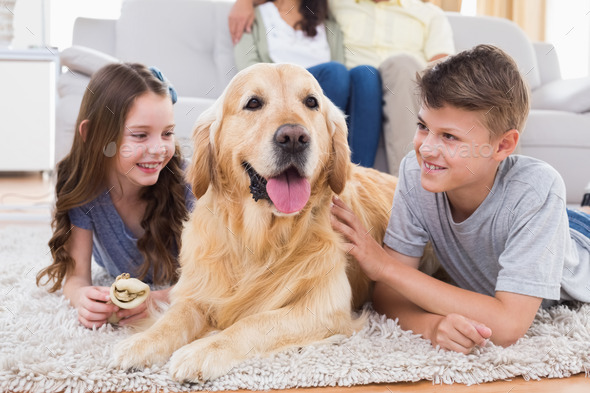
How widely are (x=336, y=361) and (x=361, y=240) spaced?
0.38 meters

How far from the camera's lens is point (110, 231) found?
187 centimetres

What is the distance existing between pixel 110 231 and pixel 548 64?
3.89m

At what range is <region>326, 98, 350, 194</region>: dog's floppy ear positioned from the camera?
4.87 ft

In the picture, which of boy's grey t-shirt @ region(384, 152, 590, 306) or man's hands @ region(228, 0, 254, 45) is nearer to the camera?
boy's grey t-shirt @ region(384, 152, 590, 306)

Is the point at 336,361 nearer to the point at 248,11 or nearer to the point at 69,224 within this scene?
the point at 69,224

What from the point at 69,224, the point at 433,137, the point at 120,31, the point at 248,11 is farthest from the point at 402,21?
the point at 69,224

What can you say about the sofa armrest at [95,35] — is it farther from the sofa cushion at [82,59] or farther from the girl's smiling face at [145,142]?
the girl's smiling face at [145,142]

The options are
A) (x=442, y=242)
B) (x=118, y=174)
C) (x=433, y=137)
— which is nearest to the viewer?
(x=433, y=137)

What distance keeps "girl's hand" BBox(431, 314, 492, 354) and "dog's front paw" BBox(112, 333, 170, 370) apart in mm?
674

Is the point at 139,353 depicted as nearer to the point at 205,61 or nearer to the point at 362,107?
the point at 362,107

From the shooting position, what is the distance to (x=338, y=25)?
349 cm

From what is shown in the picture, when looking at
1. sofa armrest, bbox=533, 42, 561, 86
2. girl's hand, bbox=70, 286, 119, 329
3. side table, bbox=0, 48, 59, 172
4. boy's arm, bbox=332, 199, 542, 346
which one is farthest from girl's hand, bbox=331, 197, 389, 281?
side table, bbox=0, 48, 59, 172

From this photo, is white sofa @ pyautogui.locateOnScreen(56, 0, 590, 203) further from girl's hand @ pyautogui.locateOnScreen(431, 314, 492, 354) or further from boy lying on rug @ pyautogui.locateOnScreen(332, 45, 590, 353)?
girl's hand @ pyautogui.locateOnScreen(431, 314, 492, 354)

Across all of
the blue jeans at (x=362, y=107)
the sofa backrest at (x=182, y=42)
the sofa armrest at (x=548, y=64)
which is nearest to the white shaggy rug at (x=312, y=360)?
the blue jeans at (x=362, y=107)
